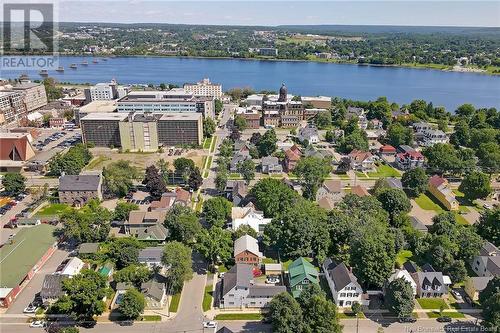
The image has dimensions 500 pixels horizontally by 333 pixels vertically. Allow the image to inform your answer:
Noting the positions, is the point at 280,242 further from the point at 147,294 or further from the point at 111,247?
the point at 111,247

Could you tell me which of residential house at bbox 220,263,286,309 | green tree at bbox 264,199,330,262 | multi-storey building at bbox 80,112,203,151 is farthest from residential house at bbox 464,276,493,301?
→ multi-storey building at bbox 80,112,203,151

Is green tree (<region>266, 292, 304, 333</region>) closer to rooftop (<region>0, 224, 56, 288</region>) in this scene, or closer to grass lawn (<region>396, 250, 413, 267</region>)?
grass lawn (<region>396, 250, 413, 267</region>)

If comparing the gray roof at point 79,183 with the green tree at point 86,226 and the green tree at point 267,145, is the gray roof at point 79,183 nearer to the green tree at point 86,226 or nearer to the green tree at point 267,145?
the green tree at point 86,226

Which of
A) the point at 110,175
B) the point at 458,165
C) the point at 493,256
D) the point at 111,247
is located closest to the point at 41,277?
the point at 111,247

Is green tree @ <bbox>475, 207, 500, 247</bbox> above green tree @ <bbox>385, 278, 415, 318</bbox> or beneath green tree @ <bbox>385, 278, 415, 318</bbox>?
above

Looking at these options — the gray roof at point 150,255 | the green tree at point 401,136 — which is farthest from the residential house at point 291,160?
the gray roof at point 150,255

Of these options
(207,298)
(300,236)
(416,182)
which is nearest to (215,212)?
(300,236)
